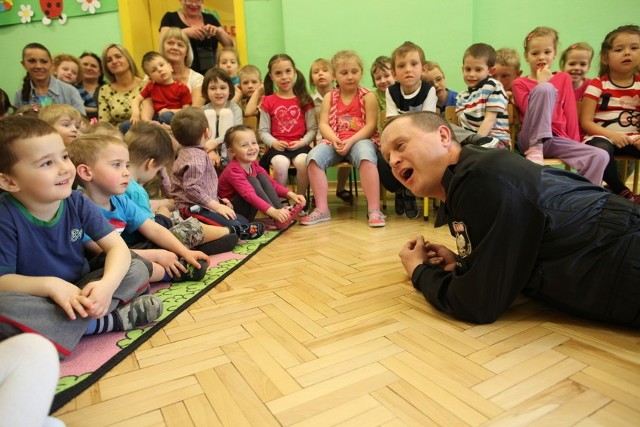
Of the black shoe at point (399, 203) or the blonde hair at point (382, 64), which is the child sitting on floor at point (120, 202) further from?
the blonde hair at point (382, 64)

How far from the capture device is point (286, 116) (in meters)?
2.97

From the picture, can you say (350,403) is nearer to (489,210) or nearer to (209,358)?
(209,358)

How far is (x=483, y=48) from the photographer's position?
2371 millimetres

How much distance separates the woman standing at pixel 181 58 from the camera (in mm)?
3051

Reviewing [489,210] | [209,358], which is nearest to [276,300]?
[209,358]

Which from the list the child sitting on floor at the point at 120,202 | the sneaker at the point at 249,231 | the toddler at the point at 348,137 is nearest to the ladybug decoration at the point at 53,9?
the toddler at the point at 348,137

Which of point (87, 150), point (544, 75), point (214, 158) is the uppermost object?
point (544, 75)

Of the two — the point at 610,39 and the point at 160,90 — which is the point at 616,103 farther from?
the point at 160,90

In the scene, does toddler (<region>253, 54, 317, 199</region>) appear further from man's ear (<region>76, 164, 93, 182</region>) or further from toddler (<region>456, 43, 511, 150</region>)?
man's ear (<region>76, 164, 93, 182</region>)

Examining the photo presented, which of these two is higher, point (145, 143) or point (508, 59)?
point (508, 59)

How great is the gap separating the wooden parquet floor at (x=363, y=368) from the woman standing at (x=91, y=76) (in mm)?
2803

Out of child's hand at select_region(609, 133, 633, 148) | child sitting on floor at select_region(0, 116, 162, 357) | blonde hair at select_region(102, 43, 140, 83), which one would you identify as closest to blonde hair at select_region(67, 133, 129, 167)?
child sitting on floor at select_region(0, 116, 162, 357)

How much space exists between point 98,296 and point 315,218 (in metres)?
1.66

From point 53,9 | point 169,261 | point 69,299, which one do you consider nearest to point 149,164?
point 169,261
